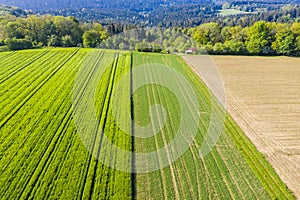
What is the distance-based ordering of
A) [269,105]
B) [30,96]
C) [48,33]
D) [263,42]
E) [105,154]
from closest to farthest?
[105,154]
[269,105]
[30,96]
[263,42]
[48,33]

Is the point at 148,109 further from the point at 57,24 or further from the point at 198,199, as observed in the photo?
the point at 57,24

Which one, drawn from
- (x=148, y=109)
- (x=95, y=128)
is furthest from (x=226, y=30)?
(x=95, y=128)

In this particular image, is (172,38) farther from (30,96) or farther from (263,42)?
(30,96)

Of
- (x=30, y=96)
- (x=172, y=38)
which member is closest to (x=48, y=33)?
(x=172, y=38)

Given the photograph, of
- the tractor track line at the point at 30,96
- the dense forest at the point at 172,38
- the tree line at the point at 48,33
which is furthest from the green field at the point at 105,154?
the tree line at the point at 48,33

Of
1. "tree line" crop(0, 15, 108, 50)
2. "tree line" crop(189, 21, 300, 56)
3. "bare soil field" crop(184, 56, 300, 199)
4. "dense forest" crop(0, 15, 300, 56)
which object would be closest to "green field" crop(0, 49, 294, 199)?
"bare soil field" crop(184, 56, 300, 199)

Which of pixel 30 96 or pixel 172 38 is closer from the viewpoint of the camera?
pixel 30 96
